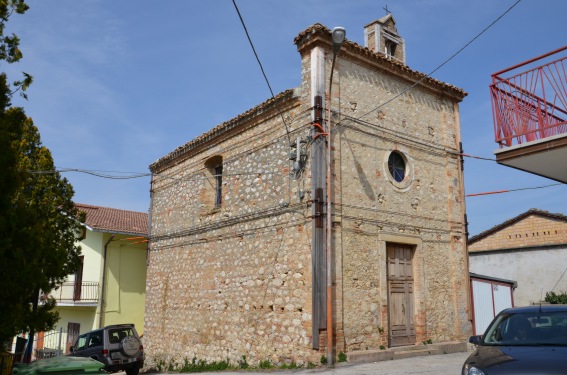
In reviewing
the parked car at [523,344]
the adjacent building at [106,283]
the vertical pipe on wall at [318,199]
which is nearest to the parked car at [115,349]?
the vertical pipe on wall at [318,199]

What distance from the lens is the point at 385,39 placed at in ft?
46.9

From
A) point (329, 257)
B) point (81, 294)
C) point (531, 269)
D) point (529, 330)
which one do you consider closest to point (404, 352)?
point (329, 257)

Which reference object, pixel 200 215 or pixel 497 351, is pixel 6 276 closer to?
pixel 497 351

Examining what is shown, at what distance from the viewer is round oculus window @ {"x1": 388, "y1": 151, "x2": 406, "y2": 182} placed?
41.8 ft

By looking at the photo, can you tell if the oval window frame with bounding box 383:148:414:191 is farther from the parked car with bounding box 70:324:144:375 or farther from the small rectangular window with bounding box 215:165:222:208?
the parked car with bounding box 70:324:144:375

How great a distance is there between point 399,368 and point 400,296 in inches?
105

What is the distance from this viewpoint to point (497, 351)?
5.43m

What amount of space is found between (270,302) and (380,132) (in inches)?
196

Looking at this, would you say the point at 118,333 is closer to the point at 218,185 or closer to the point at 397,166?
the point at 218,185

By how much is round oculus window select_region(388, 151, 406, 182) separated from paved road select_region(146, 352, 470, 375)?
442 cm

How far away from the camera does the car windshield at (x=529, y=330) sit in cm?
561

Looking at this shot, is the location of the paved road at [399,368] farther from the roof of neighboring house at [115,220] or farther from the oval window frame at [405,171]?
the roof of neighboring house at [115,220]

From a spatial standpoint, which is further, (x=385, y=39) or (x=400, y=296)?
(x=385, y=39)

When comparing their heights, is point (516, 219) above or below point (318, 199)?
above
